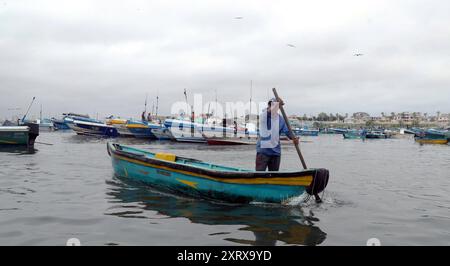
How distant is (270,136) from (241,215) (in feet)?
6.62

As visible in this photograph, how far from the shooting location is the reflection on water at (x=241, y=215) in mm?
5867

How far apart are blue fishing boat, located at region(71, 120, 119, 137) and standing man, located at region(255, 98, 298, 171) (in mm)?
33499

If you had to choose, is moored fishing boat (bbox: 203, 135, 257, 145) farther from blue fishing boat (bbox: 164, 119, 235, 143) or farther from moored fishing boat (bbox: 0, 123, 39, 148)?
moored fishing boat (bbox: 0, 123, 39, 148)

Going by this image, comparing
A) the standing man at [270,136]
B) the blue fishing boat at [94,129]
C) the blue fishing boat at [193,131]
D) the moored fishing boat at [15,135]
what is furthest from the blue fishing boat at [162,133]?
the standing man at [270,136]

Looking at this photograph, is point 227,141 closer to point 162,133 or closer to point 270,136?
point 162,133

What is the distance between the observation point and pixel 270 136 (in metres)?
8.21

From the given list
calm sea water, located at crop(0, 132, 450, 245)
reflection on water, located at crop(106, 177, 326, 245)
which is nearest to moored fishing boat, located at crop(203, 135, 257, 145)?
calm sea water, located at crop(0, 132, 450, 245)

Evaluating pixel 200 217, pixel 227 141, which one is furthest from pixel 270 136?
pixel 227 141

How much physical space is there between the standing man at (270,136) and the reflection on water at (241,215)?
1.16 metres

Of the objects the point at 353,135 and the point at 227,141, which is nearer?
the point at 227,141

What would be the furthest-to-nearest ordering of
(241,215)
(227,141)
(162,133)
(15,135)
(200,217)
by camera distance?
(162,133) → (227,141) → (15,135) → (241,215) → (200,217)

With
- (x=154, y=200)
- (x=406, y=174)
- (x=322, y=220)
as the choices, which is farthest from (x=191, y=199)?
(x=406, y=174)
